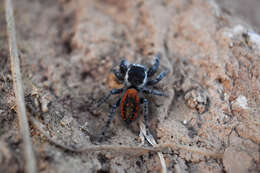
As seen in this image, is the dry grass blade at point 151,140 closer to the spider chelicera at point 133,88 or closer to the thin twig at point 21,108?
the spider chelicera at point 133,88

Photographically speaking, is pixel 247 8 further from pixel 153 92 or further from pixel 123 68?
pixel 123 68

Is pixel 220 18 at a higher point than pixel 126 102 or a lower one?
higher

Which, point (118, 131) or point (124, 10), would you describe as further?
point (124, 10)

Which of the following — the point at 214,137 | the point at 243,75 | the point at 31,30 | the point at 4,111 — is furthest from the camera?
the point at 31,30

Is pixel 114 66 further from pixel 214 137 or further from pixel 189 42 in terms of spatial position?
pixel 214 137

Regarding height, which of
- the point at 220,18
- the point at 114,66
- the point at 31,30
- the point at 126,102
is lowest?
the point at 126,102

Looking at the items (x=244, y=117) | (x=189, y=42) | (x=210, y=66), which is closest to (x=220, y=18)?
(x=189, y=42)

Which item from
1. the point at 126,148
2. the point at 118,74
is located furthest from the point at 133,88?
the point at 126,148

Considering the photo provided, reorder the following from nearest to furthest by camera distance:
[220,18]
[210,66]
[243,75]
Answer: [243,75] < [210,66] < [220,18]

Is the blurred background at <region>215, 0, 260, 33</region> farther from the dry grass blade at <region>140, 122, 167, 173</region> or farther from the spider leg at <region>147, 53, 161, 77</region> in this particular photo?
the dry grass blade at <region>140, 122, 167, 173</region>
